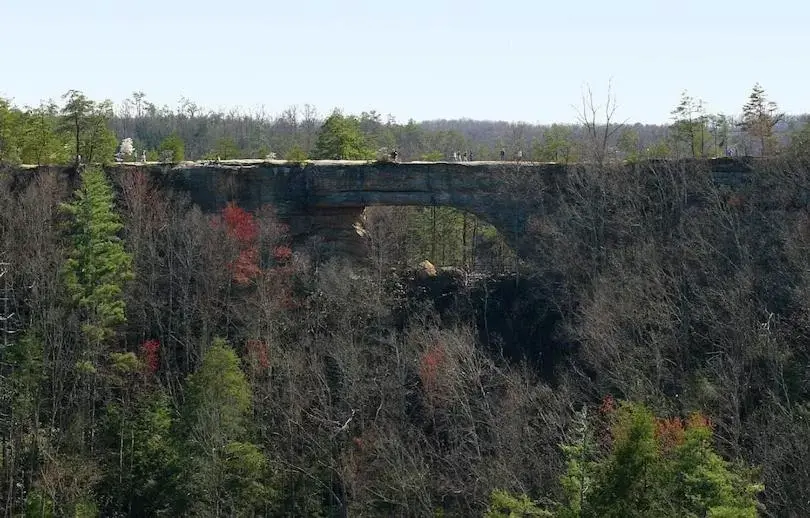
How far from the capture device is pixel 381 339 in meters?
27.8

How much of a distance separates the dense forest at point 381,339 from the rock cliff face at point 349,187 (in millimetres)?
536

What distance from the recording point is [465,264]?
3472cm

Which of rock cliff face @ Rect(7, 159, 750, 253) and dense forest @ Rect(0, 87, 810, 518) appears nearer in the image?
dense forest @ Rect(0, 87, 810, 518)

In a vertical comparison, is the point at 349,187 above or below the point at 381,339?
above

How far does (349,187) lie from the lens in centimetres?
3291

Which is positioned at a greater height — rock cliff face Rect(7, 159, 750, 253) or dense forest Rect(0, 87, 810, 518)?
rock cliff face Rect(7, 159, 750, 253)

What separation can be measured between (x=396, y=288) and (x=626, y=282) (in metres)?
7.76

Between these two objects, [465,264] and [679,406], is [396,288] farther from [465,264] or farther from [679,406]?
[679,406]

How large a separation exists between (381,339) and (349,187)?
6.95 meters

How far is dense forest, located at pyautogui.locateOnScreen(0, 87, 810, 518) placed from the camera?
74.2ft

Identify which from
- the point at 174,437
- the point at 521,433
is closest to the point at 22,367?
the point at 174,437

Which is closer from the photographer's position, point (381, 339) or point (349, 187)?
point (381, 339)

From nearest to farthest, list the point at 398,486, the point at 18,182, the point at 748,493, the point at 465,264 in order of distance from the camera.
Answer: the point at 748,493 → the point at 398,486 → the point at 18,182 → the point at 465,264

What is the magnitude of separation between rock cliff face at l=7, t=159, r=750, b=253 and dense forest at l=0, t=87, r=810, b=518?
536 mm
